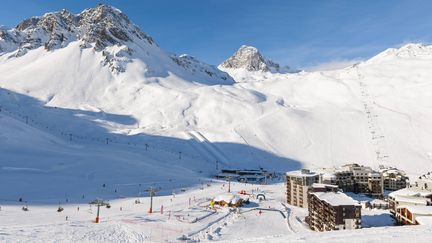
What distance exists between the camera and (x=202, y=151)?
5281 inches

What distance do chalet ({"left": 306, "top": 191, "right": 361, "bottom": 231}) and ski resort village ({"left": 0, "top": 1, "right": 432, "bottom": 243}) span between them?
16cm

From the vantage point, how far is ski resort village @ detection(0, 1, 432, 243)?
48.2m

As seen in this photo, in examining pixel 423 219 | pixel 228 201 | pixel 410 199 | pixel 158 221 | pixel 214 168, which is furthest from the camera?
pixel 214 168

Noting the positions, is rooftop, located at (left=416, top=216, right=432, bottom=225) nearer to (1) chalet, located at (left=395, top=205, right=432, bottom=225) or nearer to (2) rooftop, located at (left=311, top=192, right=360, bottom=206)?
(1) chalet, located at (left=395, top=205, right=432, bottom=225)

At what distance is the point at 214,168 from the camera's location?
120438mm


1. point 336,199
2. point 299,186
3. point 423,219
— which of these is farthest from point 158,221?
point 423,219

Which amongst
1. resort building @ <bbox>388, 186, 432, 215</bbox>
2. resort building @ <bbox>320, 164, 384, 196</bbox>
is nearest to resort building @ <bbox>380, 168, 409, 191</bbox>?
resort building @ <bbox>320, 164, 384, 196</bbox>

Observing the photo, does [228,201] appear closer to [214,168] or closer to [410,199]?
[410,199]

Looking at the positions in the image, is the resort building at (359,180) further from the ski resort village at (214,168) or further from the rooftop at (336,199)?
the rooftop at (336,199)

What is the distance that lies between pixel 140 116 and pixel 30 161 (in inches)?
3709

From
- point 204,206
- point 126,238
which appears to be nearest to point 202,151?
point 204,206

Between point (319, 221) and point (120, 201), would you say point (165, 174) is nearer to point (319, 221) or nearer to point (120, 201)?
point (120, 201)

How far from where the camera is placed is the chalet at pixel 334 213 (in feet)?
167

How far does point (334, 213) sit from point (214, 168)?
7095cm
